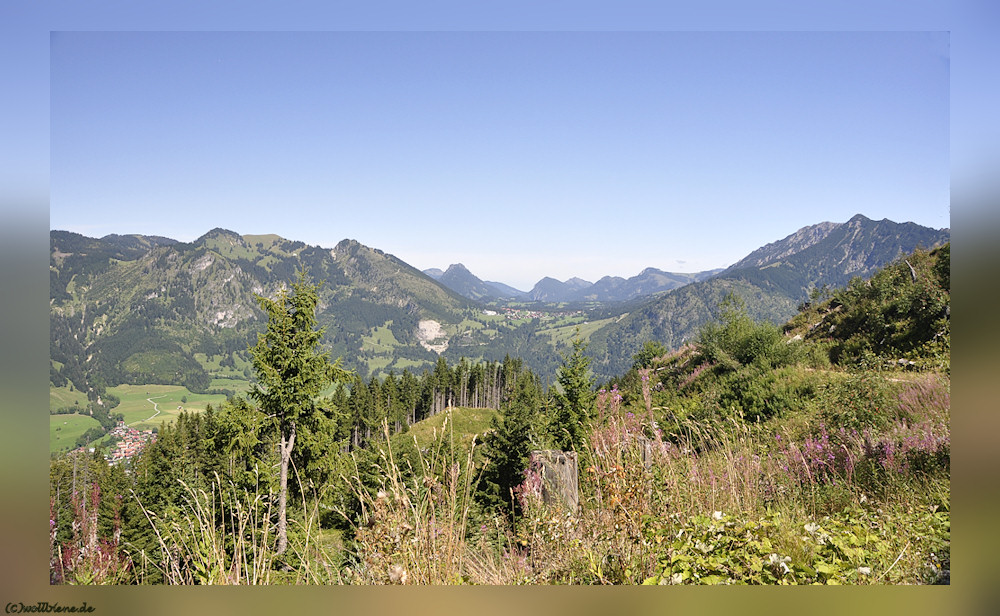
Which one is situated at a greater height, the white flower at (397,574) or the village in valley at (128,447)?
the white flower at (397,574)

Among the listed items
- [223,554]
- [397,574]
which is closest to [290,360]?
[223,554]

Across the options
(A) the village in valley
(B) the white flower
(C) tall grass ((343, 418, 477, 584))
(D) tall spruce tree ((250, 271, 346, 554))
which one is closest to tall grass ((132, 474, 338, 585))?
(C) tall grass ((343, 418, 477, 584))

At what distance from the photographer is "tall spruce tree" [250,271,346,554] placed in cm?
939

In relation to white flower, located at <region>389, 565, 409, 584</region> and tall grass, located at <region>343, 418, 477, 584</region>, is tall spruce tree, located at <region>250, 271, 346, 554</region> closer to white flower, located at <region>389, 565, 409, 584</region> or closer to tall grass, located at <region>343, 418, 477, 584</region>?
tall grass, located at <region>343, 418, 477, 584</region>

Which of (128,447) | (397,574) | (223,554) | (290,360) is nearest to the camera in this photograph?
(397,574)

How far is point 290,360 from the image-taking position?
10547 mm

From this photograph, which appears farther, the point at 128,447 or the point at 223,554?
the point at 128,447

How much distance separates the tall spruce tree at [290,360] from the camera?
9.39m

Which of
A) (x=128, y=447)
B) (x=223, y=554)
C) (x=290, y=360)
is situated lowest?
(x=128, y=447)

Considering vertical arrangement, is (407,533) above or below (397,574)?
above

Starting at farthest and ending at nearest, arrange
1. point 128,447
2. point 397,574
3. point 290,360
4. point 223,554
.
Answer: point 128,447 < point 290,360 < point 223,554 < point 397,574

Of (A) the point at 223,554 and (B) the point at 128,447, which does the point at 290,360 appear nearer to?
(A) the point at 223,554

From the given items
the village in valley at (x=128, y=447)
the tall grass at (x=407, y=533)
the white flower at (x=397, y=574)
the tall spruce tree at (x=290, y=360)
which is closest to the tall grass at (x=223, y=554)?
the tall grass at (x=407, y=533)

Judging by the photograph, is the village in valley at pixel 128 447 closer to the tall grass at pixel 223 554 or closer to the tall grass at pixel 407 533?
the tall grass at pixel 223 554
